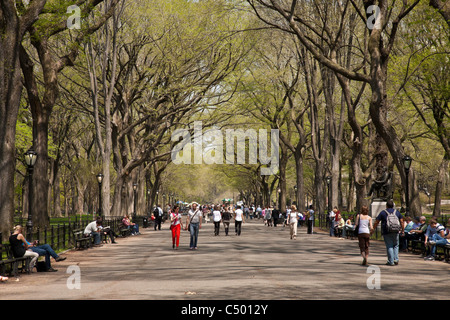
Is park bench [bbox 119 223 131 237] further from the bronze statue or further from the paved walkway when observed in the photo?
the bronze statue

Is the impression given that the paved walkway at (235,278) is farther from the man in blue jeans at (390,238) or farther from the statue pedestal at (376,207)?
the statue pedestal at (376,207)

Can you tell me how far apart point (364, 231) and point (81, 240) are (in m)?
11.0

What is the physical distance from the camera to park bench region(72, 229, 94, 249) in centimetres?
2229

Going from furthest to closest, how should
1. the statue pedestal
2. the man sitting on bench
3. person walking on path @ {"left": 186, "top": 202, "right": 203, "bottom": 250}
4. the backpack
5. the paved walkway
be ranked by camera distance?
the statue pedestal
the man sitting on bench
person walking on path @ {"left": 186, "top": 202, "right": 203, "bottom": 250}
the backpack
the paved walkway

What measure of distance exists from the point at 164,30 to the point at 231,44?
4.74 metres

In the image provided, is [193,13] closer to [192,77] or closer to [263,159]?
[192,77]

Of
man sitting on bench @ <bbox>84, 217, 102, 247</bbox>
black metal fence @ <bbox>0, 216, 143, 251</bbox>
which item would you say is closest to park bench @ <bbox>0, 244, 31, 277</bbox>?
black metal fence @ <bbox>0, 216, 143, 251</bbox>

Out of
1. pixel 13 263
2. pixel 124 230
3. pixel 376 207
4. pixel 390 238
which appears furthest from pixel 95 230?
pixel 376 207

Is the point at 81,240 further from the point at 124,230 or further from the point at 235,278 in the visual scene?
the point at 235,278

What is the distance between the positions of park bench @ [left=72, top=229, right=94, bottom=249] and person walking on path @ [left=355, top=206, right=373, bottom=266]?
426 inches

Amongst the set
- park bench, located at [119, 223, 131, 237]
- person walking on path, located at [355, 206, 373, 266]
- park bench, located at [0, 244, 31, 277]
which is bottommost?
park bench, located at [119, 223, 131, 237]

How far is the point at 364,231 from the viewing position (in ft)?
52.0

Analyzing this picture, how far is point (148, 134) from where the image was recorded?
39156 mm

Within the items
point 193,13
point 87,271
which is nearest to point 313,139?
point 193,13
